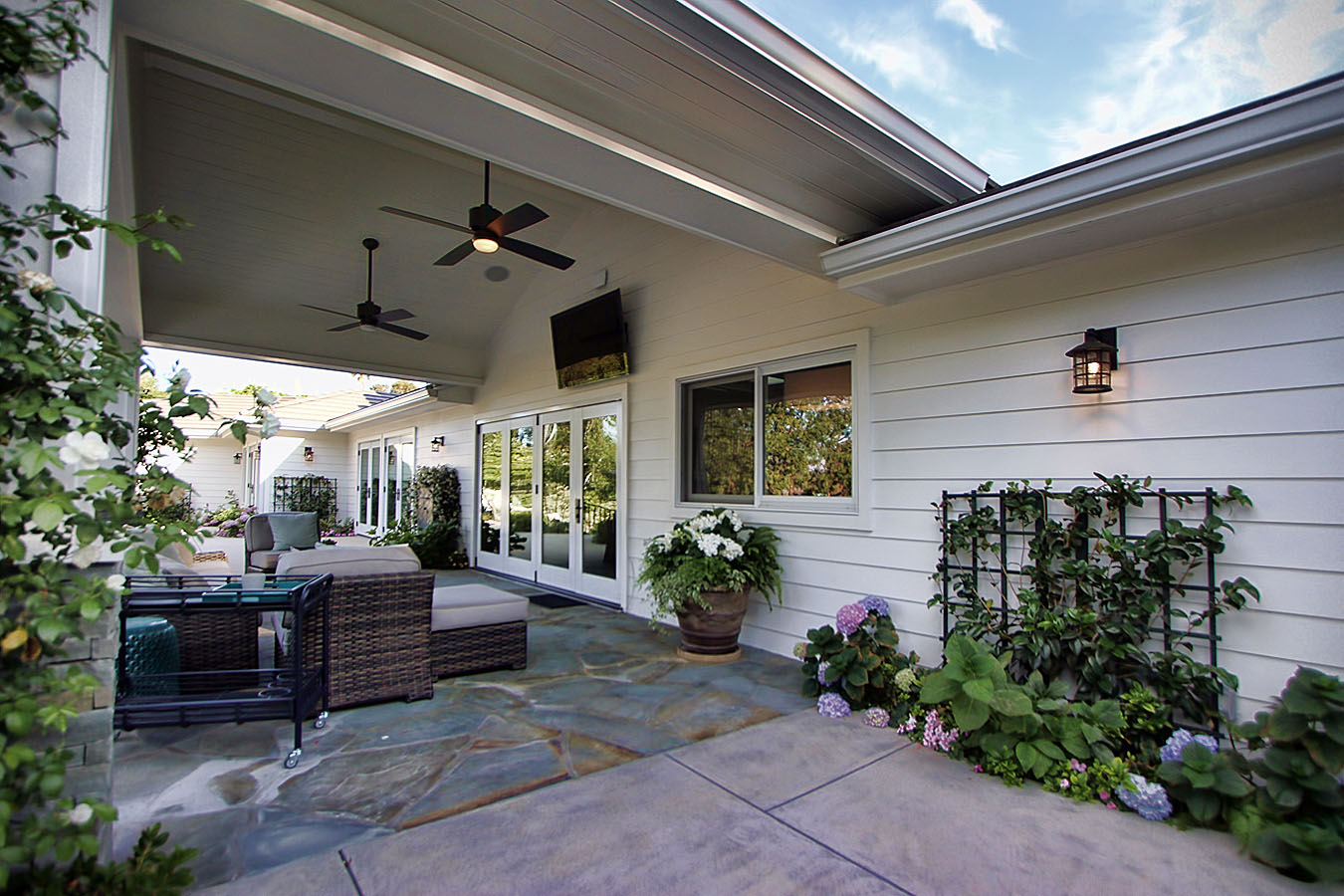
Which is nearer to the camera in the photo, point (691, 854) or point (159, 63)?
point (691, 854)

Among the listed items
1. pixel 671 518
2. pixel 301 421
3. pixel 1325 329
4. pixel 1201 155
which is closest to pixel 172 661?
pixel 671 518

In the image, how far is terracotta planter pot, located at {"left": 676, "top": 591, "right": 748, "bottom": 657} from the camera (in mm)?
4355

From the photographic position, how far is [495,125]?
255 centimetres

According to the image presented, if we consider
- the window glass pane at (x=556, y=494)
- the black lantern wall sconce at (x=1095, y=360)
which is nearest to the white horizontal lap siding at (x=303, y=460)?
the window glass pane at (x=556, y=494)

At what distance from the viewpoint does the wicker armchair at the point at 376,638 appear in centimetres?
337

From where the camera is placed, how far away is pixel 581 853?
215cm

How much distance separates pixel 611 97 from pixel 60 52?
1.65 metres

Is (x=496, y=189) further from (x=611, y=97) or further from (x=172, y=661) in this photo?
(x=172, y=661)

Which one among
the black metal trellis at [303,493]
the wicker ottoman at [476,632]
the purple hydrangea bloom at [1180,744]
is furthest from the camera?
the black metal trellis at [303,493]

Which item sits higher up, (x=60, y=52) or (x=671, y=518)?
(x=60, y=52)

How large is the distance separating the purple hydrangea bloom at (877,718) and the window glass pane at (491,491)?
6.12 m

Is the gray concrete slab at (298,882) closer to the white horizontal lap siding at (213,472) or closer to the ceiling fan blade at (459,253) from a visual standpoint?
the ceiling fan blade at (459,253)

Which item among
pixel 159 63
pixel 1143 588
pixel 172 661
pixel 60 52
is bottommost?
pixel 172 661

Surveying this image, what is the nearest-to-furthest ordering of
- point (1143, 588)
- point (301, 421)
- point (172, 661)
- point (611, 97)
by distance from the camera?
point (611, 97)
point (1143, 588)
point (172, 661)
point (301, 421)
